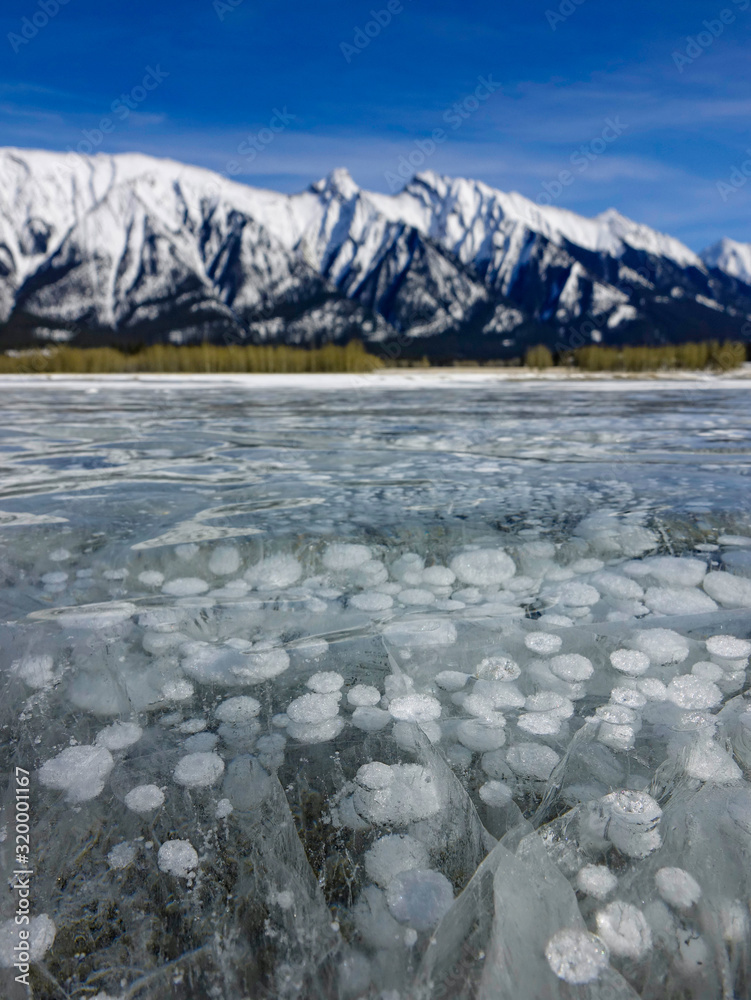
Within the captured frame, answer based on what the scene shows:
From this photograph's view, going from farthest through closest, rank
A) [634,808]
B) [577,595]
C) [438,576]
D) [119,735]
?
[438,576]
[577,595]
[119,735]
[634,808]

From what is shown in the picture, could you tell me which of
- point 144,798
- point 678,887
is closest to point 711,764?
point 678,887

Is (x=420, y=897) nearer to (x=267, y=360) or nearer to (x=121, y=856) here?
(x=121, y=856)

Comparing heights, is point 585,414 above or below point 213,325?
below

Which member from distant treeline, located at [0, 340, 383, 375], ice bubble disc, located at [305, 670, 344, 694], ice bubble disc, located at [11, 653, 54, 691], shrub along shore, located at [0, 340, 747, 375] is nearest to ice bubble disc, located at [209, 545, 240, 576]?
ice bubble disc, located at [11, 653, 54, 691]

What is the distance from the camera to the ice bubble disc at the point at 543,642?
6.36 feet

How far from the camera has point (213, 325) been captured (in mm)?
192875

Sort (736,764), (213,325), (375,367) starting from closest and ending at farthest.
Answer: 1. (736,764)
2. (375,367)
3. (213,325)

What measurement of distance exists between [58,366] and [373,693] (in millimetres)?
62226

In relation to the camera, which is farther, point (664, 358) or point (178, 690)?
point (664, 358)

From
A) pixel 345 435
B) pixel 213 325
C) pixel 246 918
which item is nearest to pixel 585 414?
pixel 345 435

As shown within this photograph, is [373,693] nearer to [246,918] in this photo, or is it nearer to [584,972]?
[246,918]

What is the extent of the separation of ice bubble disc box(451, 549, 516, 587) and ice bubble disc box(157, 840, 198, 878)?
5.09ft

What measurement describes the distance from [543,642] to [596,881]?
0.85m

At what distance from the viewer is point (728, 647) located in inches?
75.5
